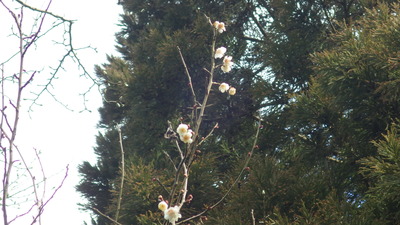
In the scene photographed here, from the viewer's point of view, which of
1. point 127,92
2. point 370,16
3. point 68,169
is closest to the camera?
point 68,169

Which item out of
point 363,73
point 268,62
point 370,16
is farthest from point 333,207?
point 268,62

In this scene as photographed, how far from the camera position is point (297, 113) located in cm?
629

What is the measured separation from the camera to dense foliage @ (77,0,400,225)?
5.38 metres

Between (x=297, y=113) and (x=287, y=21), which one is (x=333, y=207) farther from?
(x=287, y=21)

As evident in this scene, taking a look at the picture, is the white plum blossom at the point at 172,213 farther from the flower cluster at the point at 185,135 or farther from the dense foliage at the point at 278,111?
the dense foliage at the point at 278,111

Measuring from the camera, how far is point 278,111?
7512mm

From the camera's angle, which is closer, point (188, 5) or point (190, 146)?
point (190, 146)

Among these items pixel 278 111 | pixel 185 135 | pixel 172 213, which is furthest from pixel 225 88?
pixel 278 111

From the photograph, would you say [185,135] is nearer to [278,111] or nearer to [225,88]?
[225,88]

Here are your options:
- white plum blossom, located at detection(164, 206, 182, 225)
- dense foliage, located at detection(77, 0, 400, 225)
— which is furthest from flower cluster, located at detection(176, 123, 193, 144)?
dense foliage, located at detection(77, 0, 400, 225)

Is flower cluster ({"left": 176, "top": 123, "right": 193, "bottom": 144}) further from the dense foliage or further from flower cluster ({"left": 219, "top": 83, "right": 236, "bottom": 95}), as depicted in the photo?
the dense foliage

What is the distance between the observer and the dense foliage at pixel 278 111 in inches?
212

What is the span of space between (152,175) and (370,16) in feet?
10.9

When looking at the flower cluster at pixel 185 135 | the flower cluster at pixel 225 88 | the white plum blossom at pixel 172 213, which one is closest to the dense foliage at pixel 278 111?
the flower cluster at pixel 225 88
